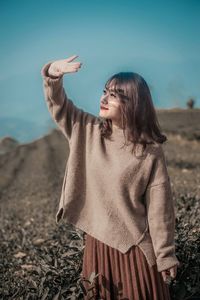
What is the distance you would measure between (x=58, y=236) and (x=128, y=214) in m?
3.86

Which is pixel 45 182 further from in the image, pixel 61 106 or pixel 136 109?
pixel 136 109

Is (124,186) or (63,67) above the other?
(63,67)

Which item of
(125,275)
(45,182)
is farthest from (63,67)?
(45,182)

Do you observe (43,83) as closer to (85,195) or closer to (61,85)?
(61,85)

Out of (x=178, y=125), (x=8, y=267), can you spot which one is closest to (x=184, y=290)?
(x=8, y=267)

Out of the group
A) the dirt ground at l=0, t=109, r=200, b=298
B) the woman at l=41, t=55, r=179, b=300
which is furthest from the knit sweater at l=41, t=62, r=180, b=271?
the dirt ground at l=0, t=109, r=200, b=298

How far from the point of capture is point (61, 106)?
122 inches

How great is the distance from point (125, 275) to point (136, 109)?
1.03 meters

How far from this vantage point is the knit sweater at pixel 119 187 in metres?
3.04

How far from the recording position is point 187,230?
14.8 ft

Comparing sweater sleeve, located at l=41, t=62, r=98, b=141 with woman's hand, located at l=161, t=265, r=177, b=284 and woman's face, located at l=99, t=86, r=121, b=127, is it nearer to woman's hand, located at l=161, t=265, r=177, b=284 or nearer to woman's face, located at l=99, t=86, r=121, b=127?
woman's face, located at l=99, t=86, r=121, b=127

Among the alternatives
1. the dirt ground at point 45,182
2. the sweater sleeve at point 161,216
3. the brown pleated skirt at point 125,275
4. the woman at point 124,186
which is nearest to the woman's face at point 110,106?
the woman at point 124,186

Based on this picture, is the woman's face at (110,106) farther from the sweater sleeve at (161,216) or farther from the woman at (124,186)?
the sweater sleeve at (161,216)

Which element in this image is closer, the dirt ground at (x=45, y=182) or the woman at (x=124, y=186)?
the woman at (x=124, y=186)
